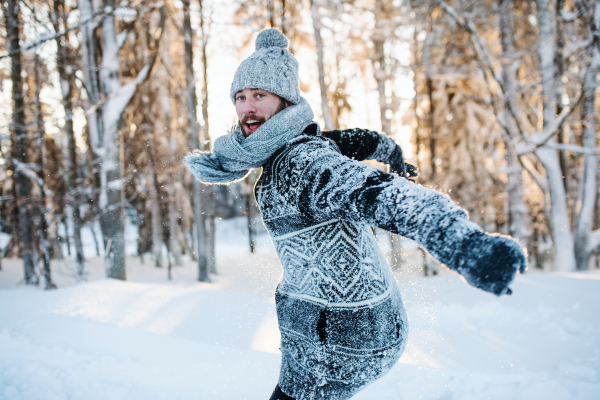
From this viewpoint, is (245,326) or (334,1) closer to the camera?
(245,326)

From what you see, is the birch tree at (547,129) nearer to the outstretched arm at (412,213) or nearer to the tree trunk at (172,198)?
the outstretched arm at (412,213)

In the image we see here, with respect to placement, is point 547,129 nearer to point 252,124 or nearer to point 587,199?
point 587,199

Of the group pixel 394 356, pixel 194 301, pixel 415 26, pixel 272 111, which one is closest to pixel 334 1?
pixel 415 26

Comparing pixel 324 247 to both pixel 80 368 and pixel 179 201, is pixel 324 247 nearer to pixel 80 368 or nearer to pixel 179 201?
pixel 80 368

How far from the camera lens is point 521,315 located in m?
3.83

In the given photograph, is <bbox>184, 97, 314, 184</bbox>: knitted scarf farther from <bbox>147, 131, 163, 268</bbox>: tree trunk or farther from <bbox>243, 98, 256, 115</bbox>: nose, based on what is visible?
<bbox>147, 131, 163, 268</bbox>: tree trunk

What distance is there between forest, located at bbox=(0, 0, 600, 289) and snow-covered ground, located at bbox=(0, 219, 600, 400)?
7.66 feet

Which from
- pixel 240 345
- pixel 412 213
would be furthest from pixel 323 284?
pixel 240 345

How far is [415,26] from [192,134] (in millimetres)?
8034

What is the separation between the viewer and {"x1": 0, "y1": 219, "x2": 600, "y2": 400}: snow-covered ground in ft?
7.73

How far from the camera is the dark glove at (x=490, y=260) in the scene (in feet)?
1.96

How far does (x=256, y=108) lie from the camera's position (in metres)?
1.25

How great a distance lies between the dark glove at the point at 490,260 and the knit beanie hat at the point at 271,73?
2.93 ft

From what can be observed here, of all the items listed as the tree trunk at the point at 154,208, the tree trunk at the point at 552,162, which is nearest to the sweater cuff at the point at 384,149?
the tree trunk at the point at 552,162
